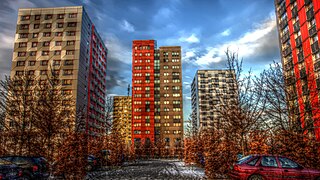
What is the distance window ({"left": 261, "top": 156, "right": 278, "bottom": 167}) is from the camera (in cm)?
1112

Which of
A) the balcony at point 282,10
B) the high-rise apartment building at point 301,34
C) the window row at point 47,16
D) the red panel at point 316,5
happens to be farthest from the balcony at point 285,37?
the window row at point 47,16

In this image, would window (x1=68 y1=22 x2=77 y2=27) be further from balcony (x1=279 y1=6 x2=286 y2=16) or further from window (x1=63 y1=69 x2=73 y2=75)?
balcony (x1=279 y1=6 x2=286 y2=16)

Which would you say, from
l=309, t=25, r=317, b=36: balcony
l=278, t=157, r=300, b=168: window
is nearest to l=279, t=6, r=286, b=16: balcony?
l=309, t=25, r=317, b=36: balcony

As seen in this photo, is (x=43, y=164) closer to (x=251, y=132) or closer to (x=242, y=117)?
(x=242, y=117)

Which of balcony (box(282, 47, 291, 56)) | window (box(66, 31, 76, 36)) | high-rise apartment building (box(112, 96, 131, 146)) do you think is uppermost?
window (box(66, 31, 76, 36))

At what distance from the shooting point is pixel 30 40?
221ft

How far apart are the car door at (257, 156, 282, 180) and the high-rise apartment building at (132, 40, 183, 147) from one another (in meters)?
88.4

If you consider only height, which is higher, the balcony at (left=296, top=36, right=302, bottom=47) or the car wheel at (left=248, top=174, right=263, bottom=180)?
the balcony at (left=296, top=36, right=302, bottom=47)

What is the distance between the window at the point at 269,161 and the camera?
11.1 meters

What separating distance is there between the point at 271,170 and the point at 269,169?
0.09 metres

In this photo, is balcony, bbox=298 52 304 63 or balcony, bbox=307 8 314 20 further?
balcony, bbox=298 52 304 63

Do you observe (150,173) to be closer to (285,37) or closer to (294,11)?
(294,11)

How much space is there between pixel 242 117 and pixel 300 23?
3528cm

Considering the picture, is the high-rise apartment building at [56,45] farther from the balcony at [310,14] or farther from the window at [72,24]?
the balcony at [310,14]
